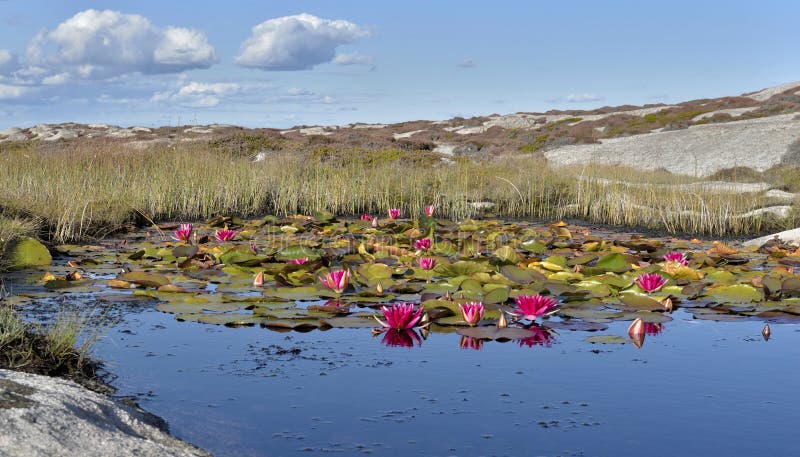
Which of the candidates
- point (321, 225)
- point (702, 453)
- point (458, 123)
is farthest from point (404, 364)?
point (458, 123)

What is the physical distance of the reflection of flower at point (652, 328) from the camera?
4.36 metres

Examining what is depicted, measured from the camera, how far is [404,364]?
12.0 ft

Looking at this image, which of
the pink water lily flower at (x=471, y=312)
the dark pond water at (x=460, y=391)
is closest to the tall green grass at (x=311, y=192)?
the dark pond water at (x=460, y=391)

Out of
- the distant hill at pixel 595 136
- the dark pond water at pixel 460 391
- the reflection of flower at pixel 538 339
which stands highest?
the distant hill at pixel 595 136

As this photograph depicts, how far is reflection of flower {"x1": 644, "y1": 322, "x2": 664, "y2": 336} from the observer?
14.3 feet

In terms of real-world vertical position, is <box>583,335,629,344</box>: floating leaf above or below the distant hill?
below

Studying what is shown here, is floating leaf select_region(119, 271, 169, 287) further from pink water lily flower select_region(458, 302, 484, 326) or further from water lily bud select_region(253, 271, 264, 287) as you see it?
pink water lily flower select_region(458, 302, 484, 326)

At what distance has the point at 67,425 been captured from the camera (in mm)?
2154

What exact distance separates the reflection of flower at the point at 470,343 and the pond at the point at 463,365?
0.6 inches

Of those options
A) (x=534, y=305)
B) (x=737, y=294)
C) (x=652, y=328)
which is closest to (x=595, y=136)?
(x=737, y=294)

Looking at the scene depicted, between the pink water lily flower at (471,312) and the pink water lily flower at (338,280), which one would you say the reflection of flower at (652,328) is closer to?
the pink water lily flower at (471,312)

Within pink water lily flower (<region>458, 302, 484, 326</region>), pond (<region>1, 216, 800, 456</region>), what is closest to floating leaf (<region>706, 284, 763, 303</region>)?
pond (<region>1, 216, 800, 456</region>)

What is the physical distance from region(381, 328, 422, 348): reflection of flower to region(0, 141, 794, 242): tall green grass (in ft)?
16.9

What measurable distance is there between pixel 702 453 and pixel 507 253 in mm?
3174
